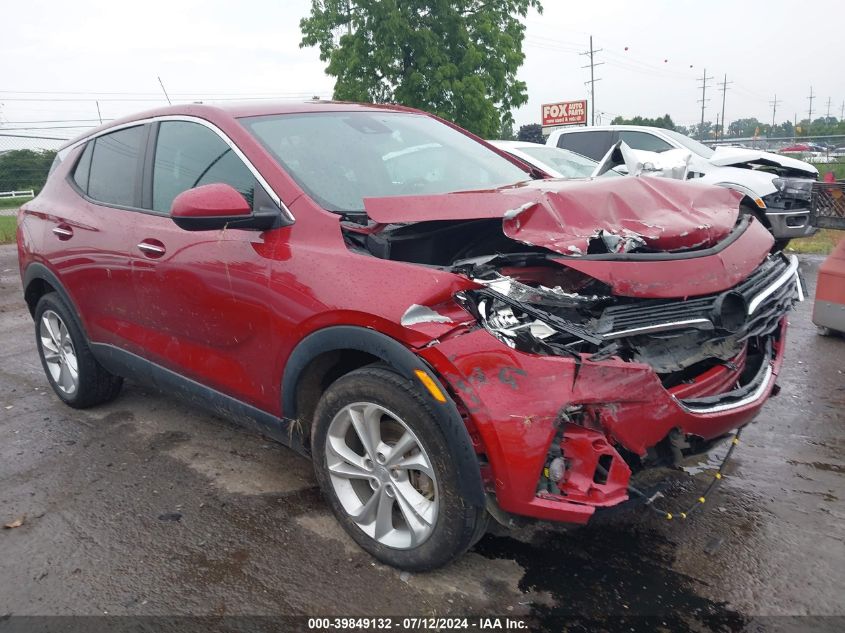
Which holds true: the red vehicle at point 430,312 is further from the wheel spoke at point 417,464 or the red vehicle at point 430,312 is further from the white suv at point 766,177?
the white suv at point 766,177

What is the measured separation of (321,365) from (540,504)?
1.09 meters

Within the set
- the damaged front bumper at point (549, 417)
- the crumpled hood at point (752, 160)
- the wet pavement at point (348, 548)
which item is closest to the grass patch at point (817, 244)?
the crumpled hood at point (752, 160)

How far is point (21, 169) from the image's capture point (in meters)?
26.5

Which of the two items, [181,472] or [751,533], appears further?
[181,472]

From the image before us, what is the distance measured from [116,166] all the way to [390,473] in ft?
8.58

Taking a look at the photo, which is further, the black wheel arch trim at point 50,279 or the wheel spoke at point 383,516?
the black wheel arch trim at point 50,279

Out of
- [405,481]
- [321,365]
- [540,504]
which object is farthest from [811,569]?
[321,365]

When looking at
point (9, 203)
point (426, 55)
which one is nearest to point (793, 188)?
point (426, 55)

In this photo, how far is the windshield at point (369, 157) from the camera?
3182 millimetres

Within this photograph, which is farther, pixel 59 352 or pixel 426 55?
pixel 426 55

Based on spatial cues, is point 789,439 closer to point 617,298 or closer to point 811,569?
point 811,569

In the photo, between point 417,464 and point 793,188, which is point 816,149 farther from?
point 417,464

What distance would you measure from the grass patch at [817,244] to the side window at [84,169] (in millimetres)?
8767

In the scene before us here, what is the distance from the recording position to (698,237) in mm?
2857
